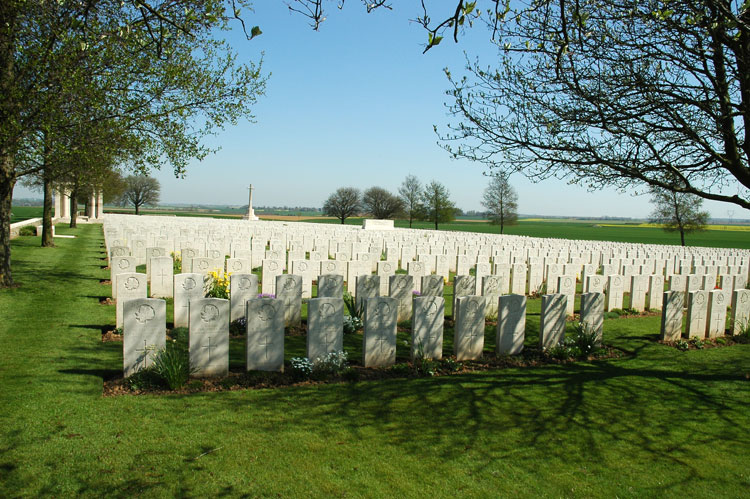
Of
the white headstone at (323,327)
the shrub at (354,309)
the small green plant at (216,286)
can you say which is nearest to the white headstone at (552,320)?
the shrub at (354,309)

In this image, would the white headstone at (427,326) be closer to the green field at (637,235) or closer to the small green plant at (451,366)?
the small green plant at (451,366)

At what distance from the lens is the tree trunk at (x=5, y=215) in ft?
33.6

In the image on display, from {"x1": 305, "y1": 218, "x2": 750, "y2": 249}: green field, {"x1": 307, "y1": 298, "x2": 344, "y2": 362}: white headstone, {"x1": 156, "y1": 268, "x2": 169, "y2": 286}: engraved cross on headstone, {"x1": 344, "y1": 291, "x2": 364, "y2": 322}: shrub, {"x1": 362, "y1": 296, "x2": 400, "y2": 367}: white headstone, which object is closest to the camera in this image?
{"x1": 307, "y1": 298, "x2": 344, "y2": 362}: white headstone

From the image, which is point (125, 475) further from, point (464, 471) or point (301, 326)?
point (301, 326)

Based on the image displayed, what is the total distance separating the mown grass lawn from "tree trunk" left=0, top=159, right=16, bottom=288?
16.1ft

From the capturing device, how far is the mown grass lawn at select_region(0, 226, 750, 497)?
378cm

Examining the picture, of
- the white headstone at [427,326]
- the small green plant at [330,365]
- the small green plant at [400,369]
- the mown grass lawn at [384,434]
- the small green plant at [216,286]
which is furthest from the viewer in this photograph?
the small green plant at [216,286]

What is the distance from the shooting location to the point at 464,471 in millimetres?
4023

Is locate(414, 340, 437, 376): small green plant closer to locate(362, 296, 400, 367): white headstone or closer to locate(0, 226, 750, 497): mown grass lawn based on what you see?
locate(0, 226, 750, 497): mown grass lawn

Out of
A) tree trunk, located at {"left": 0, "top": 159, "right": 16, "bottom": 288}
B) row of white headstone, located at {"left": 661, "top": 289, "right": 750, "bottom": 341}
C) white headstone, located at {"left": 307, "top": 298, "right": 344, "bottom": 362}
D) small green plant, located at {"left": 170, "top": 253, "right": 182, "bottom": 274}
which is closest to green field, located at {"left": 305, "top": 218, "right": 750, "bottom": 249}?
row of white headstone, located at {"left": 661, "top": 289, "right": 750, "bottom": 341}

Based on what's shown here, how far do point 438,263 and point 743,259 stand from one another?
12.7 metres

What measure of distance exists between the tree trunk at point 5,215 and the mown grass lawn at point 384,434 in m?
4.92

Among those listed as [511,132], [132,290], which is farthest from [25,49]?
[511,132]

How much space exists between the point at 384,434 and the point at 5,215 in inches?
404
